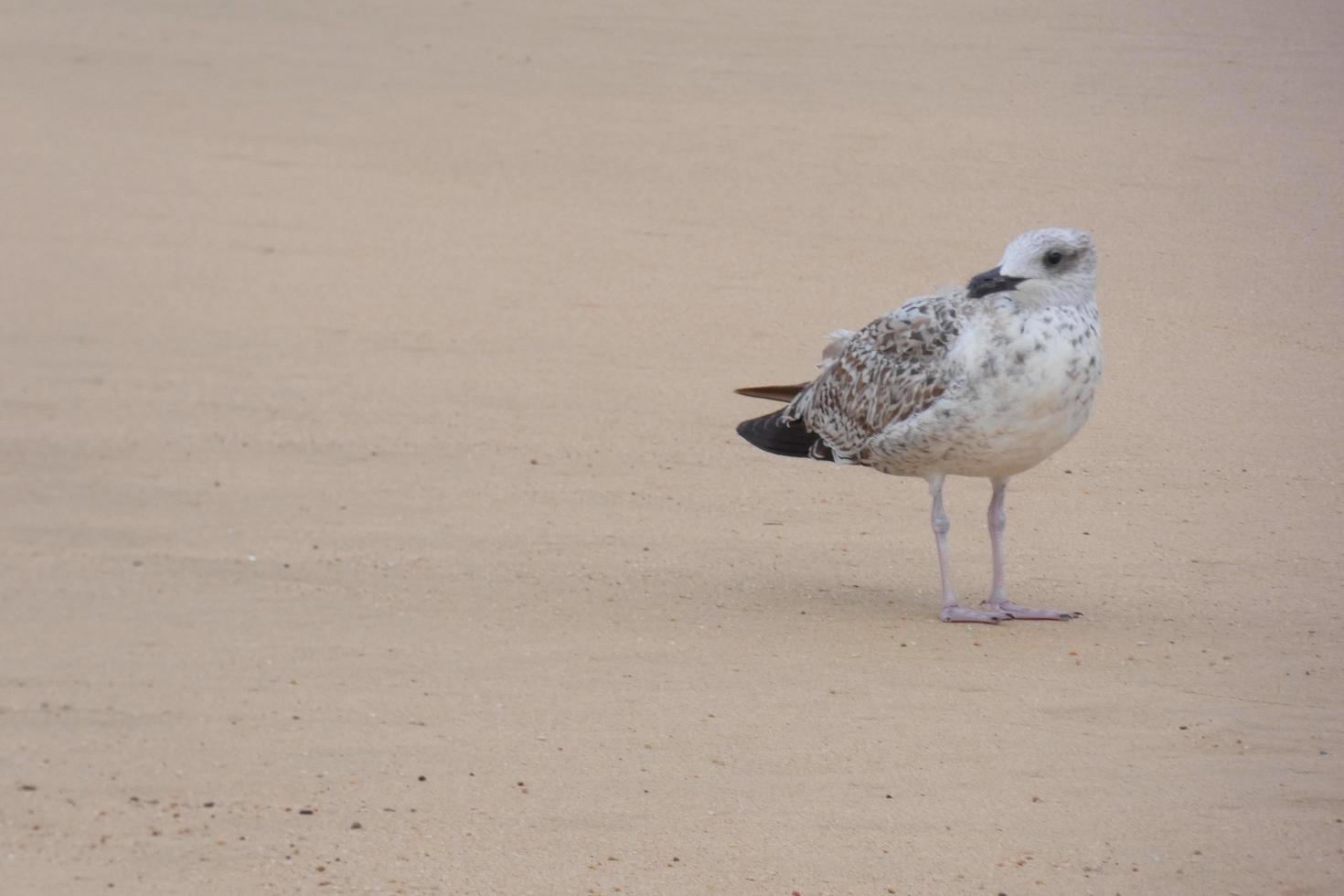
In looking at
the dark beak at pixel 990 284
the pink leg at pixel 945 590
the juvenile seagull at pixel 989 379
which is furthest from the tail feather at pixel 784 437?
the dark beak at pixel 990 284

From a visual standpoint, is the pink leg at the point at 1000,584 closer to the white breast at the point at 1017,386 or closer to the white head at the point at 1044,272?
the white breast at the point at 1017,386

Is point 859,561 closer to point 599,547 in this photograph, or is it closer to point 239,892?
point 599,547

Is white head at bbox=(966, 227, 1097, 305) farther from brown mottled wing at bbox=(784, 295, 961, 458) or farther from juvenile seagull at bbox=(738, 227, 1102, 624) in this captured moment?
brown mottled wing at bbox=(784, 295, 961, 458)

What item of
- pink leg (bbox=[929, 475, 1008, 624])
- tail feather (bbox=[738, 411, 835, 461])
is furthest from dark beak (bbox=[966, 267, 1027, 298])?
tail feather (bbox=[738, 411, 835, 461])

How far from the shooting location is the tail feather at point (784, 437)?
21.9 feet

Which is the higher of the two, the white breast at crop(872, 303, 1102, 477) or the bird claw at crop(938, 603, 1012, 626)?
the white breast at crop(872, 303, 1102, 477)

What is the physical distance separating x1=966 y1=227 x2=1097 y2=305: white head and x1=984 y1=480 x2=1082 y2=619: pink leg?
0.82m

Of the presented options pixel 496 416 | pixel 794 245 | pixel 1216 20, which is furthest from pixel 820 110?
pixel 496 416

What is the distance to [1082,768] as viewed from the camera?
15.4 ft

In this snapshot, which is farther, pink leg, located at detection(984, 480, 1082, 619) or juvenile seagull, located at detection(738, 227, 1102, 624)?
pink leg, located at detection(984, 480, 1082, 619)

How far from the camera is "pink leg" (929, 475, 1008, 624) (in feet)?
19.8

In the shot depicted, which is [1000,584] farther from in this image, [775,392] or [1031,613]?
[775,392]

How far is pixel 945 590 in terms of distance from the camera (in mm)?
6133

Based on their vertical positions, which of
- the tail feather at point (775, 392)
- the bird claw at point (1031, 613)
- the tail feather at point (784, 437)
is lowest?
the bird claw at point (1031, 613)
